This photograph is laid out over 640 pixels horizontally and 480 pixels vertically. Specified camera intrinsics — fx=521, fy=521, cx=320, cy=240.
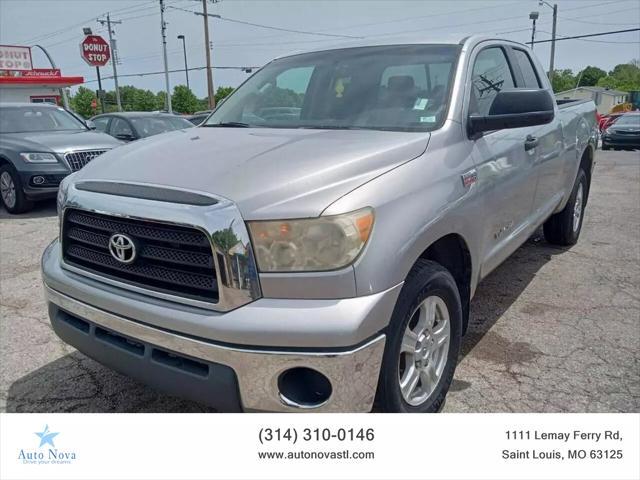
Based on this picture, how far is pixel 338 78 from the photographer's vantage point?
126 inches

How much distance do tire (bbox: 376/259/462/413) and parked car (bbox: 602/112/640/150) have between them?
18.8m

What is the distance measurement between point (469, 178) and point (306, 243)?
1100mm

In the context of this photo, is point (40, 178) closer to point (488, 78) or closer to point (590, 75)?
point (488, 78)

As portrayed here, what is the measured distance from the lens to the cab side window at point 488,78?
9.75 feet

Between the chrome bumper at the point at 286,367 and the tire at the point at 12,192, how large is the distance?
6.81m

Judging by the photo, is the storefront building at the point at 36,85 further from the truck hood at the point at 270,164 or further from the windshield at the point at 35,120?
the truck hood at the point at 270,164

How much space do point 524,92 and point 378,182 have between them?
1159 millimetres

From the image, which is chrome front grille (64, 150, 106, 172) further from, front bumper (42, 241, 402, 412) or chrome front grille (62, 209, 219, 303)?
front bumper (42, 241, 402, 412)

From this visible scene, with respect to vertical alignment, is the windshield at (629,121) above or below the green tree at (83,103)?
below

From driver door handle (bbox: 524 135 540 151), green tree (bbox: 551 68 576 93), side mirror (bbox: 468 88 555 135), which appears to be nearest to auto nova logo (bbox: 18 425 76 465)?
side mirror (bbox: 468 88 555 135)

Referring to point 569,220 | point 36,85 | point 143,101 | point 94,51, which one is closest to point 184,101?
point 143,101

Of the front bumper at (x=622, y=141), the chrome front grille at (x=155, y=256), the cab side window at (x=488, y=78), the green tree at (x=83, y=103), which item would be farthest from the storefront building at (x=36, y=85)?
the green tree at (x=83, y=103)

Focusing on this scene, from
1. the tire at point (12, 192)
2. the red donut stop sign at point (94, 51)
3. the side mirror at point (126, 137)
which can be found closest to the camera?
the tire at point (12, 192)

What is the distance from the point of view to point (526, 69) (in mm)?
3988
